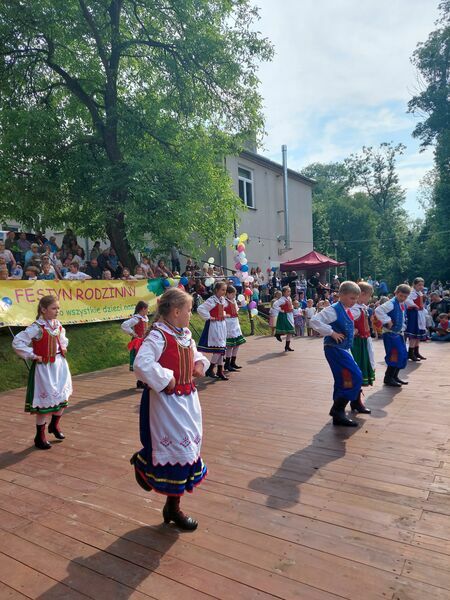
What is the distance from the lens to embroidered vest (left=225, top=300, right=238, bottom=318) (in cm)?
890

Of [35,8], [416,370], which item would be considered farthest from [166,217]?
[416,370]

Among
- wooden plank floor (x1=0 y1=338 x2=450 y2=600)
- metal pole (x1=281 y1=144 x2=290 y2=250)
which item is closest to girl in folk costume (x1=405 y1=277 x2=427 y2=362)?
wooden plank floor (x1=0 y1=338 x2=450 y2=600)

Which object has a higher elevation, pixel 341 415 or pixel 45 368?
pixel 45 368

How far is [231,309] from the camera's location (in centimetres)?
895

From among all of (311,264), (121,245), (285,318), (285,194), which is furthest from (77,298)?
(285,194)

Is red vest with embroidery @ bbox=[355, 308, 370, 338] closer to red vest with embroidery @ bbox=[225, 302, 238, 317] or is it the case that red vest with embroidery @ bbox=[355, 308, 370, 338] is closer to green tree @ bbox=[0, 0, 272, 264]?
red vest with embroidery @ bbox=[225, 302, 238, 317]

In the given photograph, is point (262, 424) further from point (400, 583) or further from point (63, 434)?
point (400, 583)

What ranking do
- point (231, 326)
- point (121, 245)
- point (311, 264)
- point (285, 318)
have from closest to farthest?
point (231, 326) → point (285, 318) → point (121, 245) → point (311, 264)

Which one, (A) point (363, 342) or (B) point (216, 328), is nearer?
(A) point (363, 342)

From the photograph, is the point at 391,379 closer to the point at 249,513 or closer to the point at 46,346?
the point at 249,513

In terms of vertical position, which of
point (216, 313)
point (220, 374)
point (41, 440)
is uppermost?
point (216, 313)

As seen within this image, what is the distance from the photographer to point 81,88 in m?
13.1

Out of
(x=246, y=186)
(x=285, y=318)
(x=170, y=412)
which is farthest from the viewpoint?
(x=246, y=186)

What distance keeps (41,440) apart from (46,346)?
103 cm
